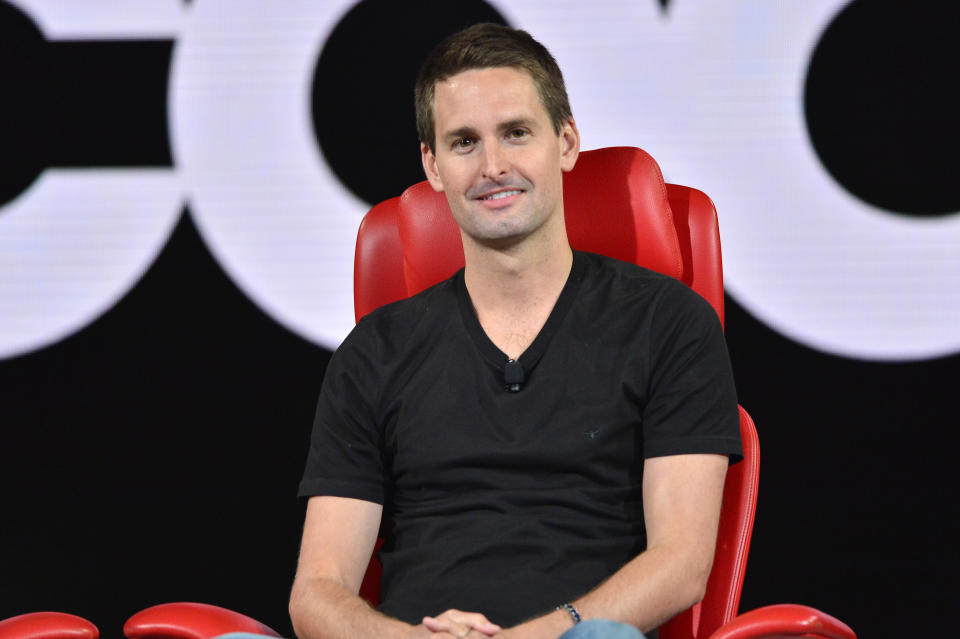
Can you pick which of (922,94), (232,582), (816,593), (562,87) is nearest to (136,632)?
(562,87)

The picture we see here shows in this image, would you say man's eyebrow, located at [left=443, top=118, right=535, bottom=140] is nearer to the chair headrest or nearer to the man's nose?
the man's nose

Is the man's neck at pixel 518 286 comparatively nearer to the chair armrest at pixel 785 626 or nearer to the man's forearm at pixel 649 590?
the man's forearm at pixel 649 590

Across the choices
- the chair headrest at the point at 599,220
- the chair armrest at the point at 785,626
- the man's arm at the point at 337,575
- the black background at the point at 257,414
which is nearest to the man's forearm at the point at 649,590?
the chair armrest at the point at 785,626

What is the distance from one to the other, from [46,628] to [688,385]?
3.20 ft

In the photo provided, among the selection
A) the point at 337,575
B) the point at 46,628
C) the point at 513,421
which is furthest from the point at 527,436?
the point at 46,628

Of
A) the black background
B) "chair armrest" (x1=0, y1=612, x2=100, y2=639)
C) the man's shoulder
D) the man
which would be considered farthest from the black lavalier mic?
the black background

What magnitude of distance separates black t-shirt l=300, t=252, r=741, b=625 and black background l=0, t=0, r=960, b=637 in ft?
3.65

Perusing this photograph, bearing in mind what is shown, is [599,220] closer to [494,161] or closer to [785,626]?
[494,161]

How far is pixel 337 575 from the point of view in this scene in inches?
68.3

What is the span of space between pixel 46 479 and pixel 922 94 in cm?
245

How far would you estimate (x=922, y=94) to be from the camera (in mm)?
2809

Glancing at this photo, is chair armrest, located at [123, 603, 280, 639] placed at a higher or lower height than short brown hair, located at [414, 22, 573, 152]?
lower

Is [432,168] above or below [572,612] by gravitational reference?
above

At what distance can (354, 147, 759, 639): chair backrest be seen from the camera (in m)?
1.80
